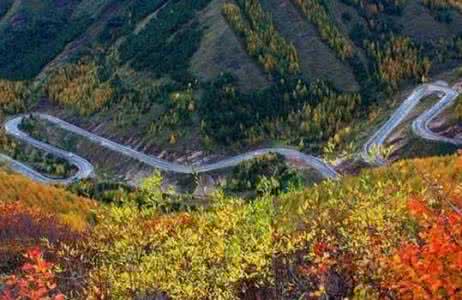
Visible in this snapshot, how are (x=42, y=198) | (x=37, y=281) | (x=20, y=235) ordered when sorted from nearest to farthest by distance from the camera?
1. (x=37, y=281)
2. (x=20, y=235)
3. (x=42, y=198)

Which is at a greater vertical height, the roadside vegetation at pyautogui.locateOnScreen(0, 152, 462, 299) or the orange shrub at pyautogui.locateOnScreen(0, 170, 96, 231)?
the roadside vegetation at pyautogui.locateOnScreen(0, 152, 462, 299)

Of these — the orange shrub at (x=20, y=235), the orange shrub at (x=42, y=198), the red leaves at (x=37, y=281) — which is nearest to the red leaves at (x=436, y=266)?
the red leaves at (x=37, y=281)

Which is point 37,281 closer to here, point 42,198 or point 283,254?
point 283,254

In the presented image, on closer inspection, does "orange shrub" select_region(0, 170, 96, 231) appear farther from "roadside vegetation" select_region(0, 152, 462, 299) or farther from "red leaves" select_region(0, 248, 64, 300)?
"red leaves" select_region(0, 248, 64, 300)

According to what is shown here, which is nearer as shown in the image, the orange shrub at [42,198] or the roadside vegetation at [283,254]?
the roadside vegetation at [283,254]

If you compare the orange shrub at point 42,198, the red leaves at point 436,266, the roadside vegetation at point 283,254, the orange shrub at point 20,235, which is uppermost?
the red leaves at point 436,266

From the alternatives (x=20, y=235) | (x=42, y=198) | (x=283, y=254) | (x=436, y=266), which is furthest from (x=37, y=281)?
(x=42, y=198)

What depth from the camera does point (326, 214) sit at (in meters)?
41.4

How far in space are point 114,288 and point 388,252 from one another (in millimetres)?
14824

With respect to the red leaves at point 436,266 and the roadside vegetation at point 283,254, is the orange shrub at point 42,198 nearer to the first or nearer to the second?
the roadside vegetation at point 283,254

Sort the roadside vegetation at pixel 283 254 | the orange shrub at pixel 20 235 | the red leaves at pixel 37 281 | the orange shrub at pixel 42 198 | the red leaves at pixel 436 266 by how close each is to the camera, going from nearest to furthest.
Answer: the red leaves at pixel 436 266 → the roadside vegetation at pixel 283 254 → the red leaves at pixel 37 281 → the orange shrub at pixel 20 235 → the orange shrub at pixel 42 198

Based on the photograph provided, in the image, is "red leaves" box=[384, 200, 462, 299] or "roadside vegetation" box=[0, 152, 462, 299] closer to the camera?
"red leaves" box=[384, 200, 462, 299]

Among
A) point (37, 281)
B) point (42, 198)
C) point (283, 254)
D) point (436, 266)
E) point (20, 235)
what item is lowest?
point (42, 198)

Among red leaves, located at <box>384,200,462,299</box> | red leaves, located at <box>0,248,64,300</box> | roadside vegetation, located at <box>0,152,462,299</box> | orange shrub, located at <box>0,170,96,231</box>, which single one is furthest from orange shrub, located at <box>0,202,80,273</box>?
Result: orange shrub, located at <box>0,170,96,231</box>
